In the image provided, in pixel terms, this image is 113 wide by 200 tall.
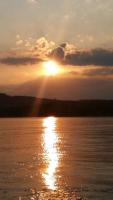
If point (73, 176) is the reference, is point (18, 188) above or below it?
below

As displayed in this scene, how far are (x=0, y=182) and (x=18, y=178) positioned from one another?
2.34m

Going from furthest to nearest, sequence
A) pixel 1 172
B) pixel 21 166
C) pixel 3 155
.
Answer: pixel 3 155 → pixel 21 166 → pixel 1 172

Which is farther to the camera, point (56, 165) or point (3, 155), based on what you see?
point (3, 155)

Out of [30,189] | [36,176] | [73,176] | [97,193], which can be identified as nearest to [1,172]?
[36,176]

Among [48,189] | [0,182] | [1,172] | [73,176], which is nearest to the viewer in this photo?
[48,189]

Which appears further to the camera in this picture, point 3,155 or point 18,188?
point 3,155

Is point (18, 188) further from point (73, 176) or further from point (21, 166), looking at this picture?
point (21, 166)

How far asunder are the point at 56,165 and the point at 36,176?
317 inches

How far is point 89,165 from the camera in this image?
1721 inches

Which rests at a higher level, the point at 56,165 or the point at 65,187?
the point at 56,165

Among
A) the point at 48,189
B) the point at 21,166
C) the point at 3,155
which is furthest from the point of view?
the point at 3,155

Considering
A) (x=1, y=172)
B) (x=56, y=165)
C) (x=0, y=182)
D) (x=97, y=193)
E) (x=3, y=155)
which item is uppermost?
(x=3, y=155)

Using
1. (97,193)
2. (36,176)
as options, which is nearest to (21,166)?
(36,176)

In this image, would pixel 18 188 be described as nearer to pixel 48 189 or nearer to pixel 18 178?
pixel 48 189
